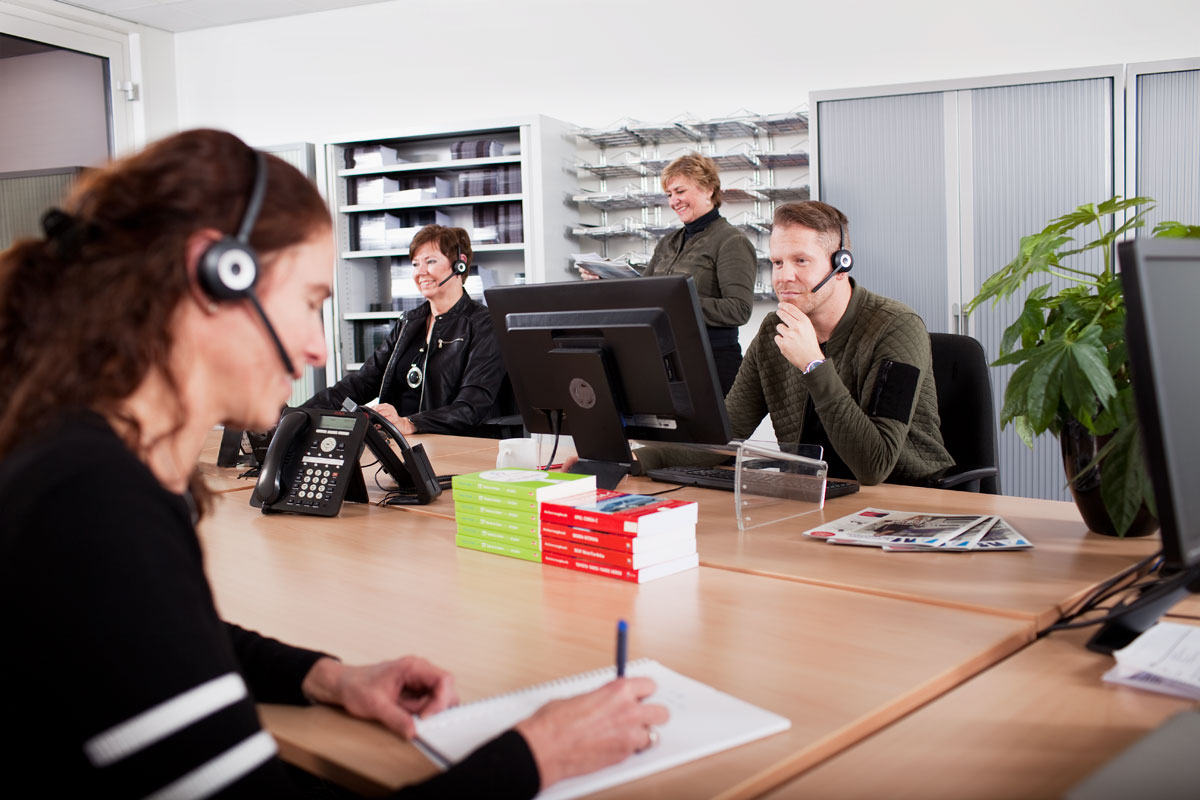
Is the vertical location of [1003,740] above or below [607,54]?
below

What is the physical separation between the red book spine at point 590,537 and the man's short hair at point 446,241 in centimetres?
231

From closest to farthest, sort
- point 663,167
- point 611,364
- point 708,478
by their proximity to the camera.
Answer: point 611,364 < point 708,478 < point 663,167

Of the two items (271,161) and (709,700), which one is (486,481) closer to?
(709,700)

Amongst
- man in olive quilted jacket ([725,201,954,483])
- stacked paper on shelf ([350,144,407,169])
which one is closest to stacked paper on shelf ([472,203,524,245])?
stacked paper on shelf ([350,144,407,169])

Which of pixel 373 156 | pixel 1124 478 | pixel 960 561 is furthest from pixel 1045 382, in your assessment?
pixel 373 156

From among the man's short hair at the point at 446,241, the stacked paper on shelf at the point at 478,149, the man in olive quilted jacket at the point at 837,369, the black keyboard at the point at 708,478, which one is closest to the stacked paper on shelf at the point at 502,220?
the stacked paper on shelf at the point at 478,149

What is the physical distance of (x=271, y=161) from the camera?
882mm

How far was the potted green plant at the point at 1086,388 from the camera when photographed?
1437 mm

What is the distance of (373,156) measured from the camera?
17.4 ft

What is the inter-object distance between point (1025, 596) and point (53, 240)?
118cm

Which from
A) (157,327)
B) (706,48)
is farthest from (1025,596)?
(706,48)

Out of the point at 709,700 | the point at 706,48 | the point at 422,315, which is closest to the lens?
the point at 709,700

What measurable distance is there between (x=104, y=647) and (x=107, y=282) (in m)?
0.28

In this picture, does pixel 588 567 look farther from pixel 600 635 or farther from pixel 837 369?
pixel 837 369
